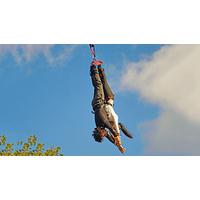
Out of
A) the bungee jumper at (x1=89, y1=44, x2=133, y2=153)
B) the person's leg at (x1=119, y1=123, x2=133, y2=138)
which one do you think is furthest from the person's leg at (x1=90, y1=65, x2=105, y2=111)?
the person's leg at (x1=119, y1=123, x2=133, y2=138)

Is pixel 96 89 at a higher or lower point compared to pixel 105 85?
lower

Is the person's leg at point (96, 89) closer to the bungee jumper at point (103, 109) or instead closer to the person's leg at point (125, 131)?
the bungee jumper at point (103, 109)

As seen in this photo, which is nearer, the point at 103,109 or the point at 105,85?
the point at 103,109

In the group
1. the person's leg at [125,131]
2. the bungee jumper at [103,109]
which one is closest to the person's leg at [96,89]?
the bungee jumper at [103,109]

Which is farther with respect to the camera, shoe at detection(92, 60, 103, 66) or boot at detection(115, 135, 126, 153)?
shoe at detection(92, 60, 103, 66)

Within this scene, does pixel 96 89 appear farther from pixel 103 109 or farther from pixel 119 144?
pixel 119 144

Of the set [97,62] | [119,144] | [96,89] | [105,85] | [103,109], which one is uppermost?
[97,62]

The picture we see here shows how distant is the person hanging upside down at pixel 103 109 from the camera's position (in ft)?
29.9

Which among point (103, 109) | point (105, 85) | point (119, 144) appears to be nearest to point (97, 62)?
point (105, 85)

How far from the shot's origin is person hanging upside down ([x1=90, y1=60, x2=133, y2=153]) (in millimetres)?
9102

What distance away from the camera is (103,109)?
917cm

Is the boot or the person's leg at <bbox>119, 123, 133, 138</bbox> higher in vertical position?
the person's leg at <bbox>119, 123, 133, 138</bbox>

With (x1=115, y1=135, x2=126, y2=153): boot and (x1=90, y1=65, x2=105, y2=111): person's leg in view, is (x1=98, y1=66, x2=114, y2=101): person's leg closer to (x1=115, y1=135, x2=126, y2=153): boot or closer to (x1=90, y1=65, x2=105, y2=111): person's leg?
(x1=90, y1=65, x2=105, y2=111): person's leg
